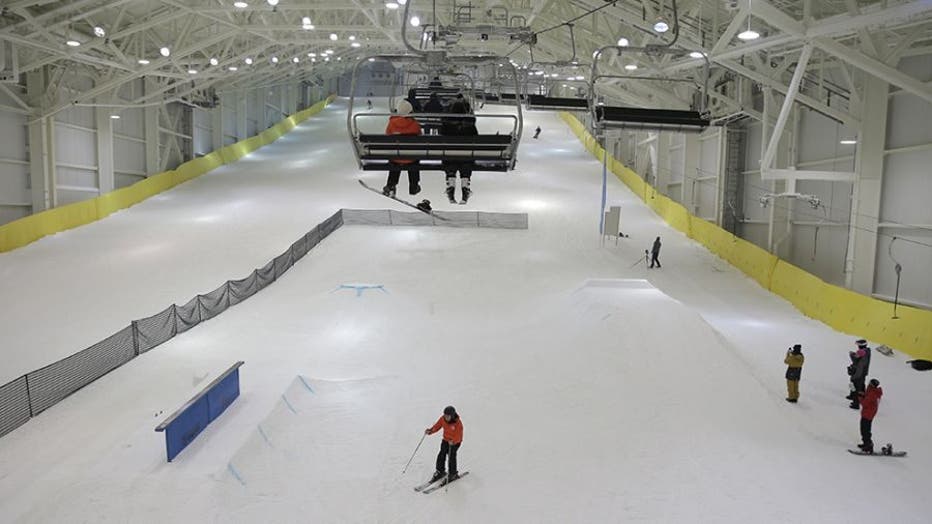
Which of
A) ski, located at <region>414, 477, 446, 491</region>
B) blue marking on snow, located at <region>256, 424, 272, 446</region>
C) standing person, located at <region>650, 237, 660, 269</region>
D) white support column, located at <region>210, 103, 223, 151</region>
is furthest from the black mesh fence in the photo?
white support column, located at <region>210, 103, 223, 151</region>

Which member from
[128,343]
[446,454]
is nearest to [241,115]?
[128,343]

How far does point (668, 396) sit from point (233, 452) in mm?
6562

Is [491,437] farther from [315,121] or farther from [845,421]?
[315,121]

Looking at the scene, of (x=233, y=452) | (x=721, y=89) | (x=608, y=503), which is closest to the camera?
(x=608, y=503)

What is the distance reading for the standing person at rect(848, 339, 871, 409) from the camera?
10.1 m

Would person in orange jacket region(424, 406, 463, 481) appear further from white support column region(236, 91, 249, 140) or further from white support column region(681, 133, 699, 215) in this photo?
white support column region(236, 91, 249, 140)

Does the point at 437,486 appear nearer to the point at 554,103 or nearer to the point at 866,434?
the point at 866,434

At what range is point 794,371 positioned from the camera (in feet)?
34.4

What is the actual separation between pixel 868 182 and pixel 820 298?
9.91 feet

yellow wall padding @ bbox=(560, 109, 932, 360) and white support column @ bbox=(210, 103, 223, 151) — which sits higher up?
white support column @ bbox=(210, 103, 223, 151)

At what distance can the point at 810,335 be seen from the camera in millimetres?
14727

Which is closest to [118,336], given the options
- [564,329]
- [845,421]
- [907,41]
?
[564,329]

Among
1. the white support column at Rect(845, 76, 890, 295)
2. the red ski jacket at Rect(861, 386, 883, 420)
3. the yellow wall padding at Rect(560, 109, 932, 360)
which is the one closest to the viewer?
the red ski jacket at Rect(861, 386, 883, 420)

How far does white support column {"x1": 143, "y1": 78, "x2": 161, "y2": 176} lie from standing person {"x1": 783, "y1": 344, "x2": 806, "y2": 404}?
28.6 meters
